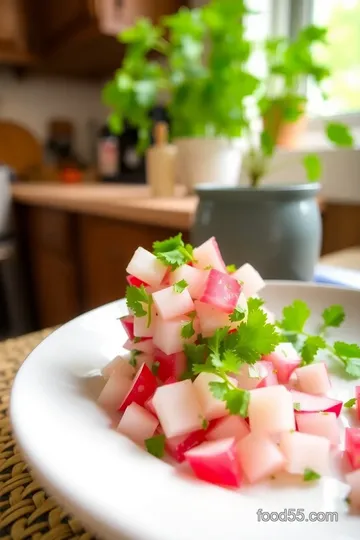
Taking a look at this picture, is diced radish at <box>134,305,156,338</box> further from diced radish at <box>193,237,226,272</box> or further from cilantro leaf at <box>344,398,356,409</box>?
cilantro leaf at <box>344,398,356,409</box>

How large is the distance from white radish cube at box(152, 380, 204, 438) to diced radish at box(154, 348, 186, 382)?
0.03 meters

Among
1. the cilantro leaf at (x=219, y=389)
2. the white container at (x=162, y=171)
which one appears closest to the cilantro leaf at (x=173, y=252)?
the cilantro leaf at (x=219, y=389)

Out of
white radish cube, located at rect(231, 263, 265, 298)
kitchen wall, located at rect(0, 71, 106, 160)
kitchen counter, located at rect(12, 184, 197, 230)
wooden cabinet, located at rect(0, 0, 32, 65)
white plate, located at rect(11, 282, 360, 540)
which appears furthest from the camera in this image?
kitchen wall, located at rect(0, 71, 106, 160)

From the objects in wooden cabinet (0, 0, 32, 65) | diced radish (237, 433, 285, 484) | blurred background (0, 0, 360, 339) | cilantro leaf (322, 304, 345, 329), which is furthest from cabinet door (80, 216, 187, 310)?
wooden cabinet (0, 0, 32, 65)

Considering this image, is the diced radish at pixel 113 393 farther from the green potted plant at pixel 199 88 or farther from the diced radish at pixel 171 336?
the green potted plant at pixel 199 88

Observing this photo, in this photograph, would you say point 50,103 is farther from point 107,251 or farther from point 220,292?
point 220,292

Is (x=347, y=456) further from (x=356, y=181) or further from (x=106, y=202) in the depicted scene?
(x=106, y=202)

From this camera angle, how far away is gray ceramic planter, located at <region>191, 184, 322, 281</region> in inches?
27.0

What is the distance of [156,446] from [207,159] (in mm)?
1256

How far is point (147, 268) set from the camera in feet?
1.42

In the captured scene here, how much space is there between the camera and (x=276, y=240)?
0.69 meters

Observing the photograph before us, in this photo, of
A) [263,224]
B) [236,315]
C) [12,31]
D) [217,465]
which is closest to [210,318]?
[236,315]

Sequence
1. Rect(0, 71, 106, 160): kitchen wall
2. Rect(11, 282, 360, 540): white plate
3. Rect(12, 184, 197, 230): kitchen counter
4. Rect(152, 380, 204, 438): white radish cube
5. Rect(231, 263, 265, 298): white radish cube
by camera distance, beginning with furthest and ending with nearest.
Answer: Rect(0, 71, 106, 160): kitchen wall
Rect(12, 184, 197, 230): kitchen counter
Rect(231, 263, 265, 298): white radish cube
Rect(152, 380, 204, 438): white radish cube
Rect(11, 282, 360, 540): white plate

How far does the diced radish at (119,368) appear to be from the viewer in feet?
1.39
